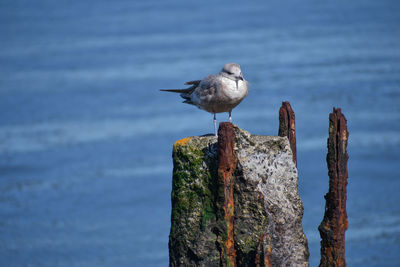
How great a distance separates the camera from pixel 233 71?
722 centimetres

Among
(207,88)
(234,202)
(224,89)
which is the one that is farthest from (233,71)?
(234,202)

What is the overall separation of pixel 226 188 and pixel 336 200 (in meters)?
1.07

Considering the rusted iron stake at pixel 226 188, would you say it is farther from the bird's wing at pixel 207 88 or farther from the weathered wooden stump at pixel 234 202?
the bird's wing at pixel 207 88

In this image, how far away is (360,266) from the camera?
14305 mm

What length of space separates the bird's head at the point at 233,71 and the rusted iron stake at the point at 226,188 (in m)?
1.72

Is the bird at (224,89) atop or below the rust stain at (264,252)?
atop

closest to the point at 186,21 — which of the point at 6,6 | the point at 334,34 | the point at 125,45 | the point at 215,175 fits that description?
the point at 125,45

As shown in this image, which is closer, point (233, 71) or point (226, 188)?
point (226, 188)

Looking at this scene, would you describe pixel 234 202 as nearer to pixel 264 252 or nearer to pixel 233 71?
pixel 264 252

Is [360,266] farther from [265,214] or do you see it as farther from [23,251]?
[265,214]

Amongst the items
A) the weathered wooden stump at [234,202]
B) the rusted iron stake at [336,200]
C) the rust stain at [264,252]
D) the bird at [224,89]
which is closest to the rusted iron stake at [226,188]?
the weathered wooden stump at [234,202]

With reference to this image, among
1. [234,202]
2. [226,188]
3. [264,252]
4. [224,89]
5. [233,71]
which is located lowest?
[264,252]

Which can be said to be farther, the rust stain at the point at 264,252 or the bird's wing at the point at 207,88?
the bird's wing at the point at 207,88

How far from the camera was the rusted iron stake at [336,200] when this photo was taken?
592 cm
